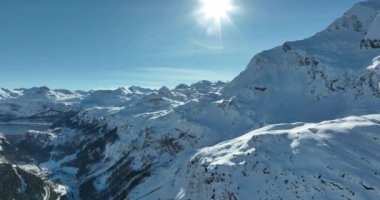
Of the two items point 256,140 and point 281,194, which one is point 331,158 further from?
point 256,140

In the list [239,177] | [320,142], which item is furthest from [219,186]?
[320,142]

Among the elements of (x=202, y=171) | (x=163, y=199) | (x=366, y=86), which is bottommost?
(x=163, y=199)

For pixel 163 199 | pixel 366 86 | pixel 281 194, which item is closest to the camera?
pixel 281 194

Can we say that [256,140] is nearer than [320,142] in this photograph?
No

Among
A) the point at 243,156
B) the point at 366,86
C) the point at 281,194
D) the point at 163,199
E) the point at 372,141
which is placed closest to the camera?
the point at 281,194

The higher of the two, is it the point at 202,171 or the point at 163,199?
the point at 202,171

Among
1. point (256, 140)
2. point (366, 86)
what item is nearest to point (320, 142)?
point (256, 140)

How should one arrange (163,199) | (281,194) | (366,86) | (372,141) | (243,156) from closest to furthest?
(281,194) → (372,141) → (243,156) → (163,199) → (366,86)

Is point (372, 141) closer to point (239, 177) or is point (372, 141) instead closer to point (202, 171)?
point (239, 177)

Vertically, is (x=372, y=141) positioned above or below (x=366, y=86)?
below
